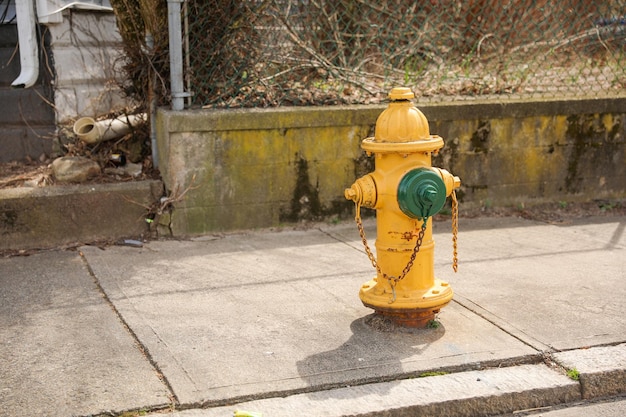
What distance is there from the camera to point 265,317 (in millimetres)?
4297

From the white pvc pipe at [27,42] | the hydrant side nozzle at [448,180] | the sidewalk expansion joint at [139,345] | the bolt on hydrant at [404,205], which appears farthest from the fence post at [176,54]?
the hydrant side nozzle at [448,180]

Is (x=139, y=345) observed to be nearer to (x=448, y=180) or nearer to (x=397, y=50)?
(x=448, y=180)

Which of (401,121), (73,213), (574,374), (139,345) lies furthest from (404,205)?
(73,213)

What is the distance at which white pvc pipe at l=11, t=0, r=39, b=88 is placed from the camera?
249 inches

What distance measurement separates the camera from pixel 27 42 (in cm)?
633

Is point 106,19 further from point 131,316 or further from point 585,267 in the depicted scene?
point 585,267

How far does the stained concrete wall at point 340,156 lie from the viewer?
591cm

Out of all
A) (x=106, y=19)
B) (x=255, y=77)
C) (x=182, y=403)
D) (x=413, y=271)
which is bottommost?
(x=182, y=403)

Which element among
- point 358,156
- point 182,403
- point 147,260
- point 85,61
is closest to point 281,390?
point 182,403

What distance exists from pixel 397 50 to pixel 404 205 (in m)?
3.58

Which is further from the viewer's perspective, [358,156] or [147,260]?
[358,156]

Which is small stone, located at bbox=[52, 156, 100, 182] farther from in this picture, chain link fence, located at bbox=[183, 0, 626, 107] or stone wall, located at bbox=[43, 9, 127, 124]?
chain link fence, located at bbox=[183, 0, 626, 107]

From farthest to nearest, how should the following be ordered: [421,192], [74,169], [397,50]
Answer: [397,50]
[74,169]
[421,192]

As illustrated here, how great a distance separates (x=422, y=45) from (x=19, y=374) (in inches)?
193
